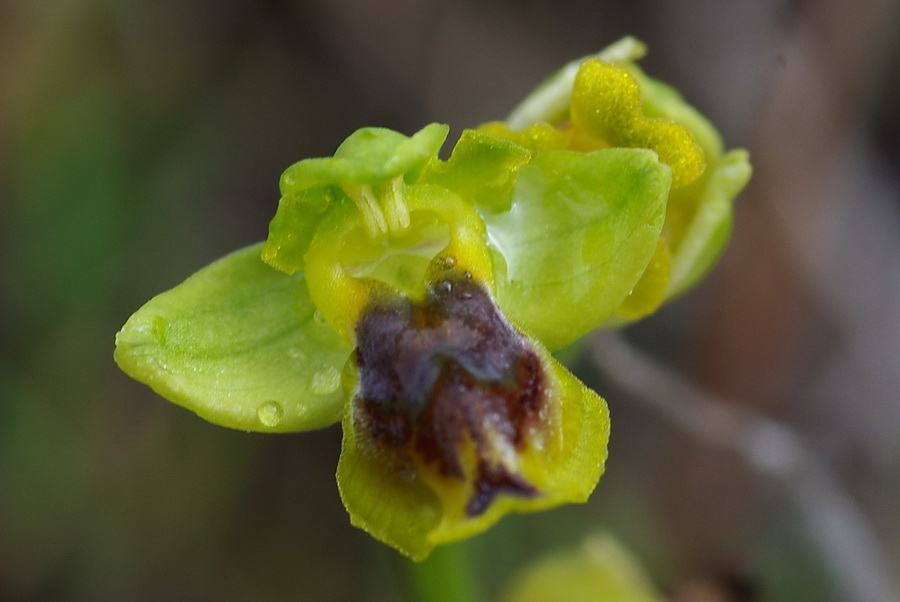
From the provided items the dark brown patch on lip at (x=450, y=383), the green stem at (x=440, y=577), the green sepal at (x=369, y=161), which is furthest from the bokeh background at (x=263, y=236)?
the green sepal at (x=369, y=161)

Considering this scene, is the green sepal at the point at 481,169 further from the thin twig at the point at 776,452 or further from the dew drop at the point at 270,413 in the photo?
the thin twig at the point at 776,452

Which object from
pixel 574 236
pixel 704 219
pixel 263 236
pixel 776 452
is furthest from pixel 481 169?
pixel 263 236

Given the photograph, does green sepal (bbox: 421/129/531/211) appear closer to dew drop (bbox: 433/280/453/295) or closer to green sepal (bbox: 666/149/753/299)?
dew drop (bbox: 433/280/453/295)

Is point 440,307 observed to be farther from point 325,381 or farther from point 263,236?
point 263,236

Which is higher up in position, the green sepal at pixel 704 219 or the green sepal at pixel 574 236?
the green sepal at pixel 574 236

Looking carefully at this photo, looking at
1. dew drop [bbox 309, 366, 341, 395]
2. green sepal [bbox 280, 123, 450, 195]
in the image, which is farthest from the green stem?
green sepal [bbox 280, 123, 450, 195]

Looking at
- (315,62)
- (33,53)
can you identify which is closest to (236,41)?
(315,62)
